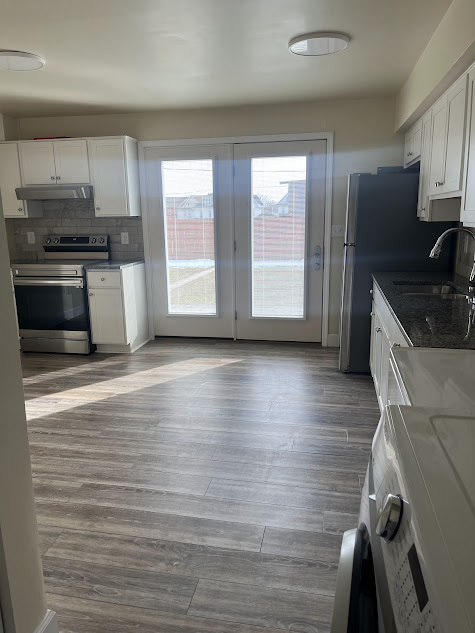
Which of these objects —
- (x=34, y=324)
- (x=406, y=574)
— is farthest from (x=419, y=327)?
(x=34, y=324)

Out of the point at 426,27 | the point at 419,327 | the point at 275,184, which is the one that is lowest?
the point at 419,327

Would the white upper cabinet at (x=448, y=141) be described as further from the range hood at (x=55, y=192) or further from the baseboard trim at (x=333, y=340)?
the range hood at (x=55, y=192)

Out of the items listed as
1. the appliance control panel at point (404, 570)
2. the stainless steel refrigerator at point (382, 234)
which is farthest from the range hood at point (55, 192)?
the appliance control panel at point (404, 570)

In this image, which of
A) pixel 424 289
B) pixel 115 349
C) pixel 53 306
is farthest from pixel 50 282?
pixel 424 289

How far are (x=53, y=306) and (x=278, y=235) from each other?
7.88 feet

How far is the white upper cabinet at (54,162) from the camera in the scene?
464 centimetres

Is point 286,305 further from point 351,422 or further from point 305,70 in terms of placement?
point 305,70

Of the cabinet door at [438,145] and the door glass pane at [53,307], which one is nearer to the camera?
the cabinet door at [438,145]

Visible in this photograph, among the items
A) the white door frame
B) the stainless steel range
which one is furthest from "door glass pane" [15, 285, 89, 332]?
the white door frame

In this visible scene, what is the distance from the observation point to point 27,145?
469cm

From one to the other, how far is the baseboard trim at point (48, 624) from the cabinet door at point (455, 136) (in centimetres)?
260

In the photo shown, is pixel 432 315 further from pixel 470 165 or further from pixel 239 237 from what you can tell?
pixel 239 237

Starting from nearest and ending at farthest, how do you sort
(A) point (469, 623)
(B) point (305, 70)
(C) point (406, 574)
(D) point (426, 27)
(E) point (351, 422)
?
1. (A) point (469, 623)
2. (C) point (406, 574)
3. (D) point (426, 27)
4. (E) point (351, 422)
5. (B) point (305, 70)

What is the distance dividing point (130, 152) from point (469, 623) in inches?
190
